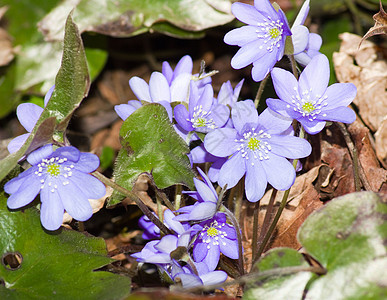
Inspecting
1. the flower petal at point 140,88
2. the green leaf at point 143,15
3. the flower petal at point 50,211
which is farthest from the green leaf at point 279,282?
the green leaf at point 143,15

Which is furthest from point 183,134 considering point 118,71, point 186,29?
point 118,71

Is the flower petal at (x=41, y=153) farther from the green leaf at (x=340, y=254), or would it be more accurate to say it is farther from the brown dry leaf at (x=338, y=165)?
the brown dry leaf at (x=338, y=165)

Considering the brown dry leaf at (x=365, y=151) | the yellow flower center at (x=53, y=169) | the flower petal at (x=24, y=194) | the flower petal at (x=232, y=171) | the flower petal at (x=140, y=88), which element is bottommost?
the brown dry leaf at (x=365, y=151)

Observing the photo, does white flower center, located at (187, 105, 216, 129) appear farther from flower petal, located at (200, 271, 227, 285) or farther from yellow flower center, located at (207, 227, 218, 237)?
flower petal, located at (200, 271, 227, 285)

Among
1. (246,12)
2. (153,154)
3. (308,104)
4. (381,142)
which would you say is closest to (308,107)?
(308,104)

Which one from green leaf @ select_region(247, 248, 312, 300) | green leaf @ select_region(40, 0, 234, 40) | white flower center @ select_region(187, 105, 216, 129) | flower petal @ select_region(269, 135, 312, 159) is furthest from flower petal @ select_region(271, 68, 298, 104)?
green leaf @ select_region(40, 0, 234, 40)

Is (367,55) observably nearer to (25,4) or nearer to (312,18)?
(312,18)

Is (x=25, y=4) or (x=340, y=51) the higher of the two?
(x=25, y=4)
